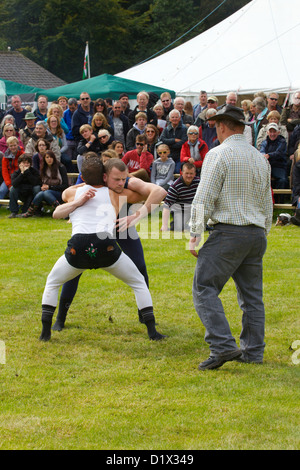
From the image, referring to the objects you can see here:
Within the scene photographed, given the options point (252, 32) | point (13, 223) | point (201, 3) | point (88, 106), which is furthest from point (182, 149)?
point (201, 3)

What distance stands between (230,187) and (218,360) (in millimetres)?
1290

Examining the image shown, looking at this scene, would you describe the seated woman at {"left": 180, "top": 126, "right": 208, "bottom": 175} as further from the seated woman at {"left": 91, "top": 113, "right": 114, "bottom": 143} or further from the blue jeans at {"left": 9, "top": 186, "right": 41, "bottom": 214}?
the blue jeans at {"left": 9, "top": 186, "right": 41, "bottom": 214}

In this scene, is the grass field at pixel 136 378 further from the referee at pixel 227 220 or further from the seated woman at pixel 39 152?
the seated woman at pixel 39 152

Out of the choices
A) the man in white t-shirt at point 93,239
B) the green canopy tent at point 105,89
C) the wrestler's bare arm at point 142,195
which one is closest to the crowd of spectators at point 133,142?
the green canopy tent at point 105,89

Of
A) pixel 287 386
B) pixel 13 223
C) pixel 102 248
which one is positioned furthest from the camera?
pixel 13 223

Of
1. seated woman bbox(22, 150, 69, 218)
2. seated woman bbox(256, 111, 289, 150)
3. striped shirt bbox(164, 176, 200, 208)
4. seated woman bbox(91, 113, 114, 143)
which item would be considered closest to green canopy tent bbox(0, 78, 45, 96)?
seated woman bbox(91, 113, 114, 143)

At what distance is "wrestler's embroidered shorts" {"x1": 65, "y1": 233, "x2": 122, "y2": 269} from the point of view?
5.37 m

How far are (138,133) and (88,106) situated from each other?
58.8 inches

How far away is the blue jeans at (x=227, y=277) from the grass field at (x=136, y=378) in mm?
281

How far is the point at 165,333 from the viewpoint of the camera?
6.02 m

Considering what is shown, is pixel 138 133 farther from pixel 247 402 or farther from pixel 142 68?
pixel 247 402

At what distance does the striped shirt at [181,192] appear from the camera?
36.3ft

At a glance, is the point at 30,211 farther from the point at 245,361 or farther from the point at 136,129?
the point at 245,361

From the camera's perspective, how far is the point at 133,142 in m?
13.3
